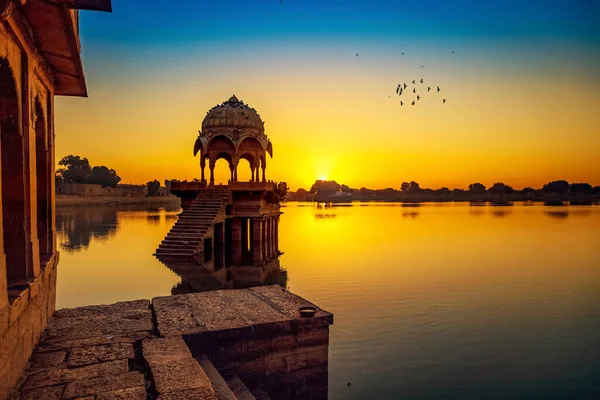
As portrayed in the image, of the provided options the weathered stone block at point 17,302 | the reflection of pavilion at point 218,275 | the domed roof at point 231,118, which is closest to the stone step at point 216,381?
the weathered stone block at point 17,302

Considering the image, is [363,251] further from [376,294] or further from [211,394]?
[211,394]

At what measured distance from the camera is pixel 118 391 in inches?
203

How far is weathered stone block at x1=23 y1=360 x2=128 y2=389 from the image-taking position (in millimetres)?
5332

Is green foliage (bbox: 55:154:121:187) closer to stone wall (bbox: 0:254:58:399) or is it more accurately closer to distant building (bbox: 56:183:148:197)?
distant building (bbox: 56:183:148:197)

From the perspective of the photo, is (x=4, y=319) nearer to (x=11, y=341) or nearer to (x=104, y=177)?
(x=11, y=341)

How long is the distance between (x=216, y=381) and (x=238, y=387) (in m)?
0.79

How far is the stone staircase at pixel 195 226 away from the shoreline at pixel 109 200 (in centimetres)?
6040

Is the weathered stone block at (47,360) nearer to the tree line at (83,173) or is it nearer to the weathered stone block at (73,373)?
the weathered stone block at (73,373)

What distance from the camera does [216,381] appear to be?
616 cm

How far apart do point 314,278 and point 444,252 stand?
1322 centimetres

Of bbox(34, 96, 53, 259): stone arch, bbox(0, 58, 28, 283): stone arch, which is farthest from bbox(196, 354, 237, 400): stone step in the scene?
bbox(34, 96, 53, 259): stone arch

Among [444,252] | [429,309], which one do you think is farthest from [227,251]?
[444,252]

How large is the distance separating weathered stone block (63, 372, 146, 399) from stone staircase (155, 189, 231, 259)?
12830 mm

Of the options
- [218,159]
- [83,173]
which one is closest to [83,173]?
[83,173]
